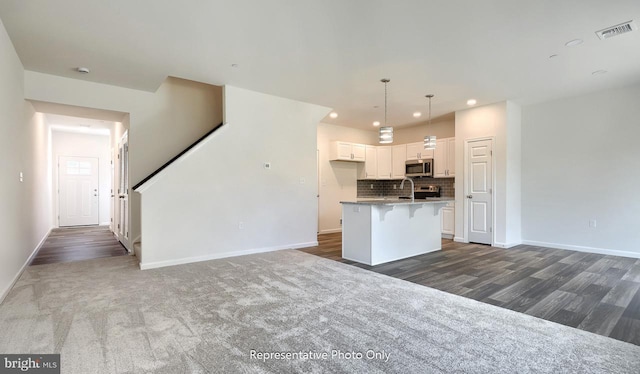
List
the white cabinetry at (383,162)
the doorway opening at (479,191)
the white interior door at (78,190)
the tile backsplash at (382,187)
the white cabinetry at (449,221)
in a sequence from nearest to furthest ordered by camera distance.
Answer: the doorway opening at (479,191) → the white cabinetry at (449,221) → the white cabinetry at (383,162) → the tile backsplash at (382,187) → the white interior door at (78,190)

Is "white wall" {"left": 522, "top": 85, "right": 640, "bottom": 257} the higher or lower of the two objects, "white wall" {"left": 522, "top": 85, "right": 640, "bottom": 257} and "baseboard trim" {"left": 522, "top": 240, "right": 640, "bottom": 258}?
the higher

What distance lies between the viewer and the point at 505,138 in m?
5.77

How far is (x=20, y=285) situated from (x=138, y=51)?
305cm

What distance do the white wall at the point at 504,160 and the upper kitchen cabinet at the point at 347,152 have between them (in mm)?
2751

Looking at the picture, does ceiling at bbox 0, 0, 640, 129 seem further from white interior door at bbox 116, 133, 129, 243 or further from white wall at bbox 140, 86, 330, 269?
white interior door at bbox 116, 133, 129, 243

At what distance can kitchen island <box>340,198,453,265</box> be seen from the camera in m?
4.50

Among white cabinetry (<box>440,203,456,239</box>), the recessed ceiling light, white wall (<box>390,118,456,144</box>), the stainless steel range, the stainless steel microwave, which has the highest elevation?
the recessed ceiling light

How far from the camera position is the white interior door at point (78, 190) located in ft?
29.5

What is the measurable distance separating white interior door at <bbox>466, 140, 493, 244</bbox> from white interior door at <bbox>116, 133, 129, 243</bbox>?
21.8ft

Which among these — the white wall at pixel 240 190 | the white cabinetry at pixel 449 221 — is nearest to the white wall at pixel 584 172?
the white cabinetry at pixel 449 221

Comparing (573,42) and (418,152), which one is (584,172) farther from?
(418,152)

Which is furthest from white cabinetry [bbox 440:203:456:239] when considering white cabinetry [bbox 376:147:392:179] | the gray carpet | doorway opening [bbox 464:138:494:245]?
the gray carpet

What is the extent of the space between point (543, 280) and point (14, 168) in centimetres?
656

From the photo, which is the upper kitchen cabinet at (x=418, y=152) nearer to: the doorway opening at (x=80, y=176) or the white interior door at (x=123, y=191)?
the white interior door at (x=123, y=191)
